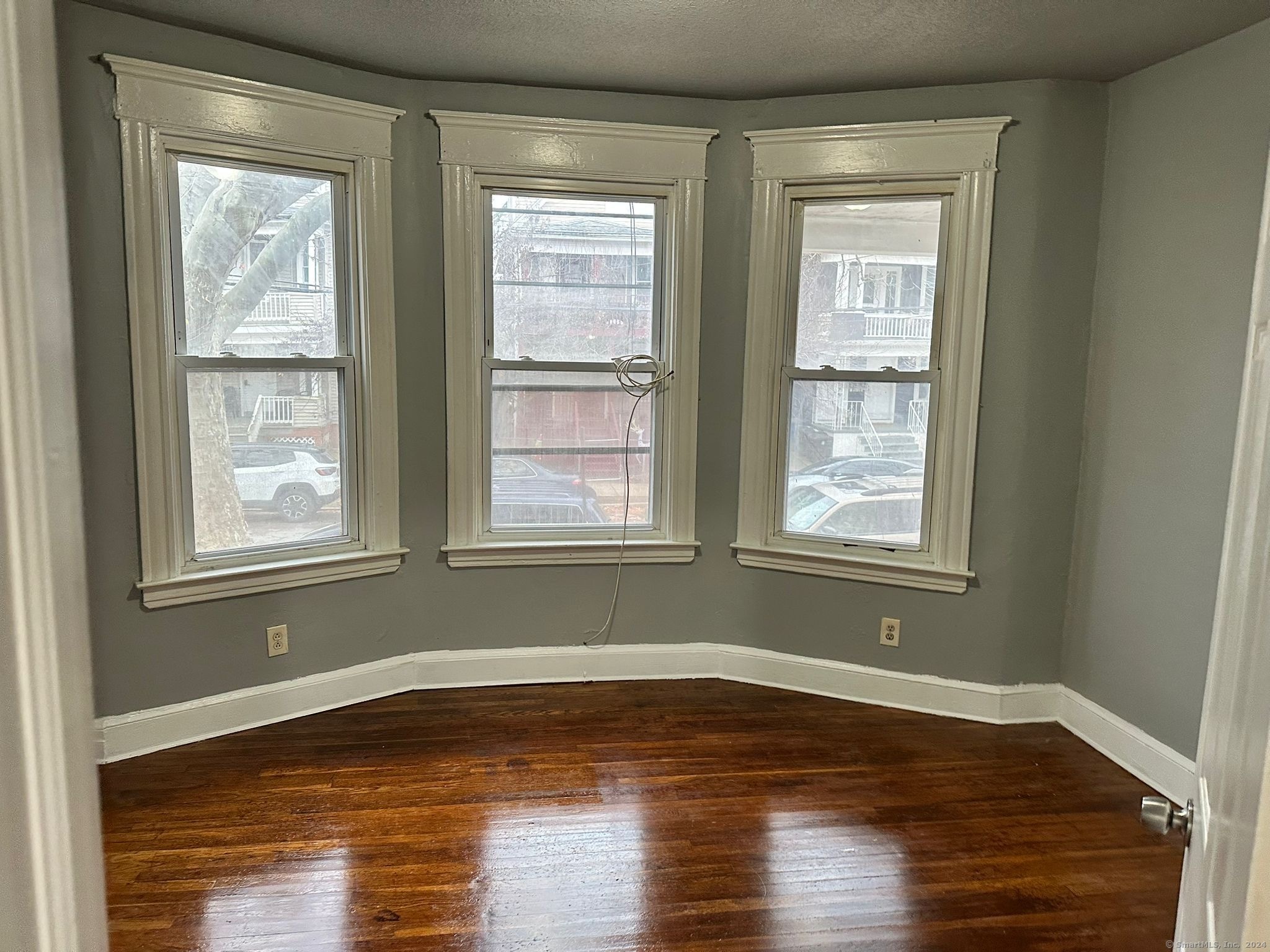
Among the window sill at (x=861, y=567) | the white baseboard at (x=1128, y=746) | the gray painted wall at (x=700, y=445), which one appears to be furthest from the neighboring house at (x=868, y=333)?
the white baseboard at (x=1128, y=746)

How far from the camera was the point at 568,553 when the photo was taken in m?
3.50

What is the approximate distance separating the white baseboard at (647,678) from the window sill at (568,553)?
39 cm

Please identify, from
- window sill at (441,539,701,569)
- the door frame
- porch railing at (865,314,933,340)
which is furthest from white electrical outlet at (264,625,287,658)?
A: the door frame

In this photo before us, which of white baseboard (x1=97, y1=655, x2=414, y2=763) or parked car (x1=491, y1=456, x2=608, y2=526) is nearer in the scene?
white baseboard (x1=97, y1=655, x2=414, y2=763)

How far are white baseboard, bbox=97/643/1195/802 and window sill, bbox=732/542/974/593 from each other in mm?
385

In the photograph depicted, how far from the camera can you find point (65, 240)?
0.54 metres

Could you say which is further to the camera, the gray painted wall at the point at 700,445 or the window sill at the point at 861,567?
the window sill at the point at 861,567

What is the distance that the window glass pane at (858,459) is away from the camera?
3.34m

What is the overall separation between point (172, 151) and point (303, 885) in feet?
7.73

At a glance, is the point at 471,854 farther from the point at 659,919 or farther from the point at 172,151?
the point at 172,151

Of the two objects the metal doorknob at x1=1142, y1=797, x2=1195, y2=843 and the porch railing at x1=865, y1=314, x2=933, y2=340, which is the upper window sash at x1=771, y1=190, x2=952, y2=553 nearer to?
the porch railing at x1=865, y1=314, x2=933, y2=340

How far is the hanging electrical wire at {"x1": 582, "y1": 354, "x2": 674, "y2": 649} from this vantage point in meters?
3.45

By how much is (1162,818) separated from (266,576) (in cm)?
290

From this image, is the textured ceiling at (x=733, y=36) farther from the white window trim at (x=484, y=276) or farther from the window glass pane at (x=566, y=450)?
the window glass pane at (x=566, y=450)
